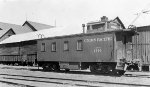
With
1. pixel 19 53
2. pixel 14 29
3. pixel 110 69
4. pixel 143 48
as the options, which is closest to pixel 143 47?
pixel 143 48

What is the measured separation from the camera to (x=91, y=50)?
1727 cm

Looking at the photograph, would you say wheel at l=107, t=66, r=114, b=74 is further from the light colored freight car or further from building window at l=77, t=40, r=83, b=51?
the light colored freight car

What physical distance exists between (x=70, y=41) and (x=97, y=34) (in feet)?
9.37

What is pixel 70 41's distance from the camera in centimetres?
1877

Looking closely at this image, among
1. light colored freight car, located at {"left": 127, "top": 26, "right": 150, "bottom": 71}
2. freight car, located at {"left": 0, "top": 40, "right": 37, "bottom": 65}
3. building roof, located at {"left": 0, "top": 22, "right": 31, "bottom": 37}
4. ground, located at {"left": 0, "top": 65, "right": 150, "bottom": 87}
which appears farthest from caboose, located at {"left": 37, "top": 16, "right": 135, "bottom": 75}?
building roof, located at {"left": 0, "top": 22, "right": 31, "bottom": 37}

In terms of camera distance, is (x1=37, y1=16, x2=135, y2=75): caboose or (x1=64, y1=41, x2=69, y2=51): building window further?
(x1=64, y1=41, x2=69, y2=51): building window

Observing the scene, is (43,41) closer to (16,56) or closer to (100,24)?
(100,24)

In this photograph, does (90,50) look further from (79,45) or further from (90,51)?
(79,45)

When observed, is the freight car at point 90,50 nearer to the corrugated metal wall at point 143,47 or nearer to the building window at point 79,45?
the building window at point 79,45

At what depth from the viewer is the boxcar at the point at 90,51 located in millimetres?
16031

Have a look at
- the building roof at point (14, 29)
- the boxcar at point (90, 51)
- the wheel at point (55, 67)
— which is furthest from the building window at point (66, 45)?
the building roof at point (14, 29)

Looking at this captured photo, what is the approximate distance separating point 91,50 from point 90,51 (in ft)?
0.41

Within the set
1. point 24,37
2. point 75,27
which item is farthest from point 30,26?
point 75,27

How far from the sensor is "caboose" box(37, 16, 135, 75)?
52.6 ft
